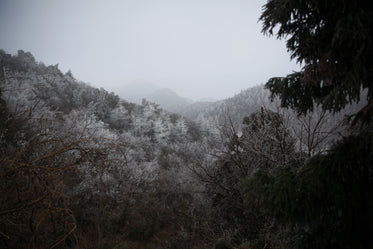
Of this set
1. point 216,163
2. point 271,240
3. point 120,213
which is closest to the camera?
point 271,240

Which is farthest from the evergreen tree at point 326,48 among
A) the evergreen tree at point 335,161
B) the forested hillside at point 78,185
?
the forested hillside at point 78,185

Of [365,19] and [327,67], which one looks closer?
[365,19]

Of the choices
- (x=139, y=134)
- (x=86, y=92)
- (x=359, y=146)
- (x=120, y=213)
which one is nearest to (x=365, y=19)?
(x=359, y=146)

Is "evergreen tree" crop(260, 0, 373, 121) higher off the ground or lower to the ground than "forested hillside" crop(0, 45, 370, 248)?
higher

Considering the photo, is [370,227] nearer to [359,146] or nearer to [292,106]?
[359,146]

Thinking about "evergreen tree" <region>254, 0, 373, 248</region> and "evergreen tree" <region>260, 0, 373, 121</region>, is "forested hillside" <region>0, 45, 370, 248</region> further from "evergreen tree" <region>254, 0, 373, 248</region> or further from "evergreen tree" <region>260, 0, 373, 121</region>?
"evergreen tree" <region>260, 0, 373, 121</region>

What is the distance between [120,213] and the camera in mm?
9828

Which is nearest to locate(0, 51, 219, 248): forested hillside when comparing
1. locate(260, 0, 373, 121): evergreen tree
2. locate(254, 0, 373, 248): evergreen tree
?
locate(254, 0, 373, 248): evergreen tree

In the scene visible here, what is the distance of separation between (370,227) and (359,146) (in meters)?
0.63

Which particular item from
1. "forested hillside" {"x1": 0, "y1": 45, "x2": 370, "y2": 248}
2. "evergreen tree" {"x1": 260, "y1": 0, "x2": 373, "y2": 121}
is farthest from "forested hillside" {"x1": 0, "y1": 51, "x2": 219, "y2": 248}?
"evergreen tree" {"x1": 260, "y1": 0, "x2": 373, "y2": 121}

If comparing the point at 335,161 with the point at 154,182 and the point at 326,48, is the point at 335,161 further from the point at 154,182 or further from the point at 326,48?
the point at 154,182

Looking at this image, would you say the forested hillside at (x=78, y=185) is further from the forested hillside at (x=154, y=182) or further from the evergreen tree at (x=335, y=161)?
the evergreen tree at (x=335, y=161)

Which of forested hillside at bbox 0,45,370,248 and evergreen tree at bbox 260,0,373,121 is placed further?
forested hillside at bbox 0,45,370,248

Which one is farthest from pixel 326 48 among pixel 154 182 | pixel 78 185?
pixel 154 182
